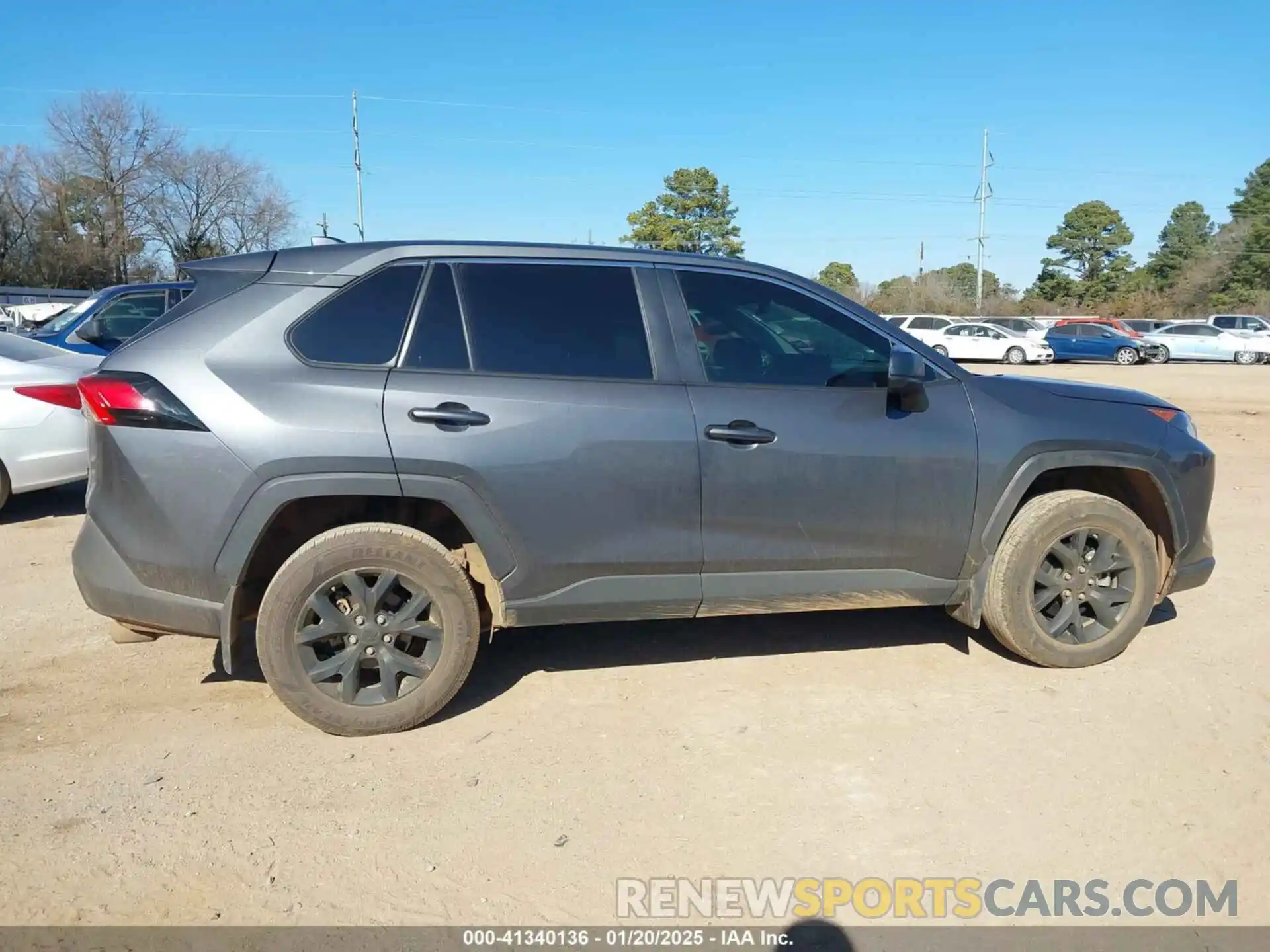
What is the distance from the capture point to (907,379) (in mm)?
3852

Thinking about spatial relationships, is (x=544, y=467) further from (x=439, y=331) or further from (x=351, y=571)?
(x=351, y=571)

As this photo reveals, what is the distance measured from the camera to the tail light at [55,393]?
6875 millimetres

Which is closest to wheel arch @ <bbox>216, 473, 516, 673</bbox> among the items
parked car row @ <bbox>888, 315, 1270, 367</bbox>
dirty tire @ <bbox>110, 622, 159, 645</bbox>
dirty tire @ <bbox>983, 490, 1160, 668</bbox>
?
dirty tire @ <bbox>110, 622, 159, 645</bbox>

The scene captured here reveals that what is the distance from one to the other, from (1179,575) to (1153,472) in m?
0.54

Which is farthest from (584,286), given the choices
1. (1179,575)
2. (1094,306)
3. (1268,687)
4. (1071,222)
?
(1071,222)

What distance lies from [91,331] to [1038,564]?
9.79 meters

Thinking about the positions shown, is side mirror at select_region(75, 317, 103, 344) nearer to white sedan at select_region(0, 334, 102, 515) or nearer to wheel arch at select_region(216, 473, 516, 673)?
white sedan at select_region(0, 334, 102, 515)

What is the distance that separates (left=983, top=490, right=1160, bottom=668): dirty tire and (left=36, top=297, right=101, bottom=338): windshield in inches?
396

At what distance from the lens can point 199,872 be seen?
287 cm

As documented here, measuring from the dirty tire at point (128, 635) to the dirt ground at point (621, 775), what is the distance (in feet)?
1.02

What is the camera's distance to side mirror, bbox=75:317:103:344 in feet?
32.7

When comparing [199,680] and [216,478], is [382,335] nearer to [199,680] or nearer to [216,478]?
[216,478]

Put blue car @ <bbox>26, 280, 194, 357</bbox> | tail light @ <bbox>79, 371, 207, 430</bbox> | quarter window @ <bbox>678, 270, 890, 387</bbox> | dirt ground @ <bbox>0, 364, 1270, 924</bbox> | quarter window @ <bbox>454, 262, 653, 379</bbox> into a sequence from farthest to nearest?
1. blue car @ <bbox>26, 280, 194, 357</bbox>
2. quarter window @ <bbox>678, 270, 890, 387</bbox>
3. quarter window @ <bbox>454, 262, 653, 379</bbox>
4. tail light @ <bbox>79, 371, 207, 430</bbox>
5. dirt ground @ <bbox>0, 364, 1270, 924</bbox>

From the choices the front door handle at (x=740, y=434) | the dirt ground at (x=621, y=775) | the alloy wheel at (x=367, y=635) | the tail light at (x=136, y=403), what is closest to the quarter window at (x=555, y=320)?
the front door handle at (x=740, y=434)
